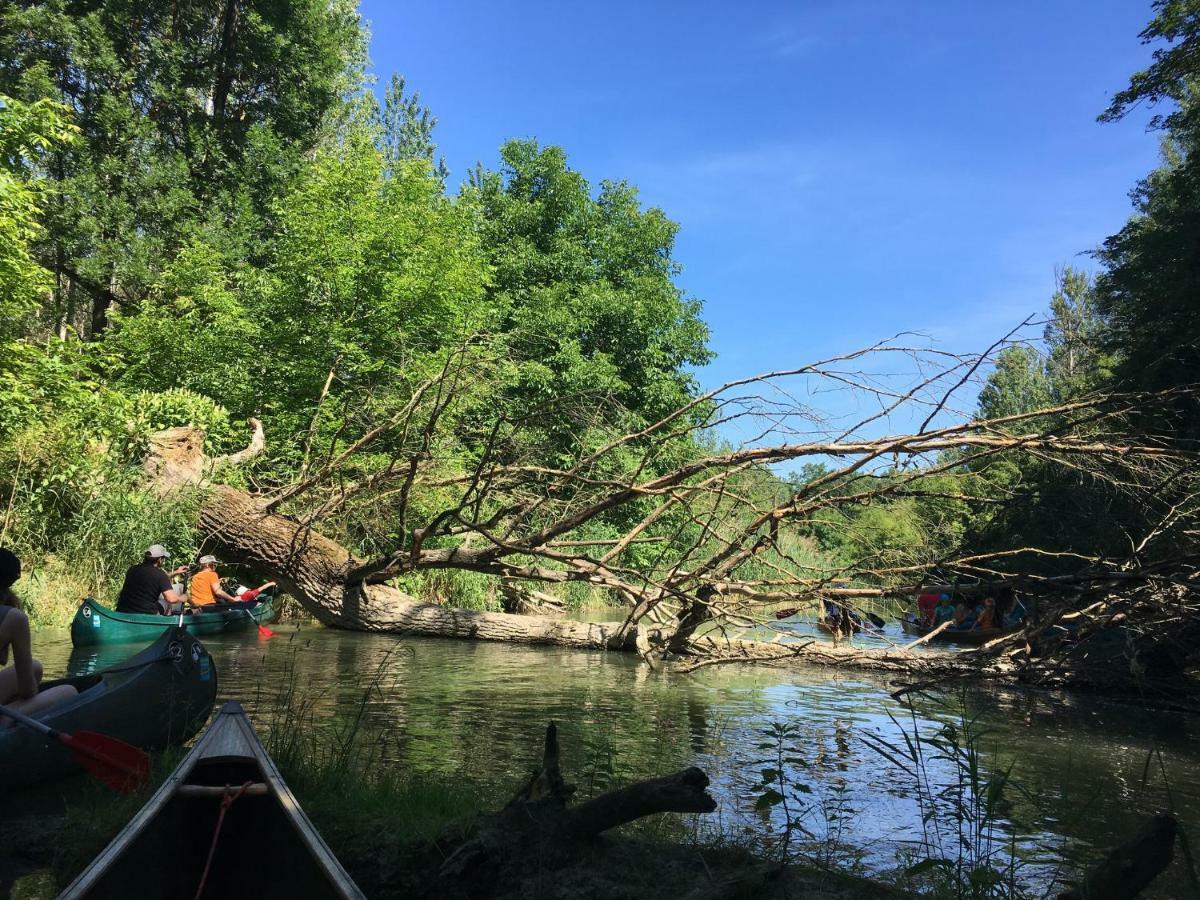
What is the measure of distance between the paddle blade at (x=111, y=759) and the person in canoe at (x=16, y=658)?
18.4 inches

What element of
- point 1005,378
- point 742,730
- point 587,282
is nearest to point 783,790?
point 742,730

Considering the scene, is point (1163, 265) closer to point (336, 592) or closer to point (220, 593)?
point (336, 592)

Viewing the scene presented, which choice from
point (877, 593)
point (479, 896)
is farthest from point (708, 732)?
point (479, 896)

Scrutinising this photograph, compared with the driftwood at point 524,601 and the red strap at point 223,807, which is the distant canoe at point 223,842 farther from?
the driftwood at point 524,601

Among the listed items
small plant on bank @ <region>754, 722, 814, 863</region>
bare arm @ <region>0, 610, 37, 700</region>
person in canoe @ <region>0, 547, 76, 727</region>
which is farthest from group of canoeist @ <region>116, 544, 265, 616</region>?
small plant on bank @ <region>754, 722, 814, 863</region>

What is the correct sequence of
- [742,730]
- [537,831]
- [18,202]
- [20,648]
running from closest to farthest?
[537,831] < [20,648] < [742,730] < [18,202]

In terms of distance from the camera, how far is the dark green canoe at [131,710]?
4609mm

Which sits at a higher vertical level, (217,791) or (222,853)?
(217,791)

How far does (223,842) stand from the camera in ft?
12.0

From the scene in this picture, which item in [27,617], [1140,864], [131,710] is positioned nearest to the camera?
[1140,864]

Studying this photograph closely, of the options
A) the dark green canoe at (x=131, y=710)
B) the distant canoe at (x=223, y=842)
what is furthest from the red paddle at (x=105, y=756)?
the distant canoe at (x=223, y=842)

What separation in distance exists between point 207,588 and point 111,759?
952 centimetres

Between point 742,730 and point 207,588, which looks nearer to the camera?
point 742,730

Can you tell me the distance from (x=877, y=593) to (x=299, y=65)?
27.1 metres
